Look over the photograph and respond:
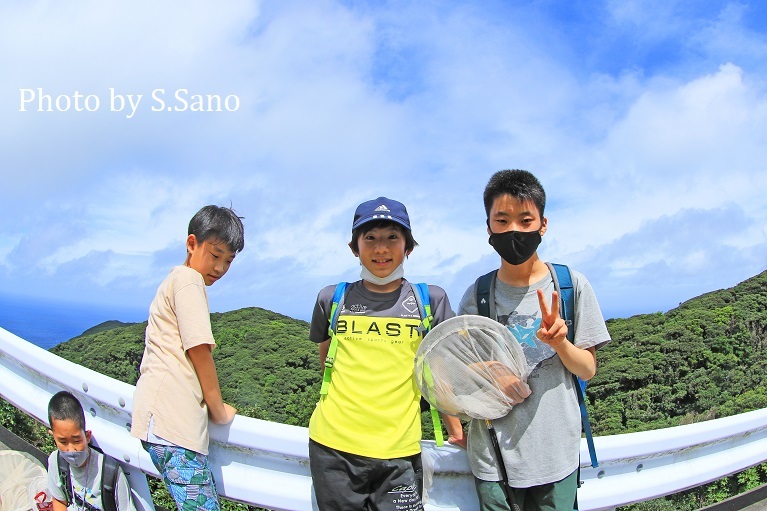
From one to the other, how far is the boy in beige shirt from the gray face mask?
0.49 metres

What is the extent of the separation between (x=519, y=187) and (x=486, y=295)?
461mm

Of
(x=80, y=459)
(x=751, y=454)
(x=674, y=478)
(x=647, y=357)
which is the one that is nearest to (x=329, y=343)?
(x=80, y=459)

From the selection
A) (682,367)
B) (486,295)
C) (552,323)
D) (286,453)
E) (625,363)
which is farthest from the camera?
(682,367)

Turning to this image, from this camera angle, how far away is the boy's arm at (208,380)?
8.09 ft

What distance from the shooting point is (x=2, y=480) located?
340 cm

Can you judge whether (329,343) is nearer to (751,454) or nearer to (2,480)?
(2,480)

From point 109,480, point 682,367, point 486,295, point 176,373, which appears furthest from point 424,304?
point 682,367

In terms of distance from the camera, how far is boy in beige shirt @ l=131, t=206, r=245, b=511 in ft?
7.98

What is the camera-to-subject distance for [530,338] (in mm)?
2471

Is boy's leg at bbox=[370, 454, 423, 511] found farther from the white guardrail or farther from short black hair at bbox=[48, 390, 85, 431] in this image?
short black hair at bbox=[48, 390, 85, 431]

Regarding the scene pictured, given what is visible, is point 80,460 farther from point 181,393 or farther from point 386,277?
point 386,277

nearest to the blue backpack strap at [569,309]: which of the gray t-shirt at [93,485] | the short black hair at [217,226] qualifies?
the short black hair at [217,226]

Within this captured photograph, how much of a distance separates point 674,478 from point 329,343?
5.86ft

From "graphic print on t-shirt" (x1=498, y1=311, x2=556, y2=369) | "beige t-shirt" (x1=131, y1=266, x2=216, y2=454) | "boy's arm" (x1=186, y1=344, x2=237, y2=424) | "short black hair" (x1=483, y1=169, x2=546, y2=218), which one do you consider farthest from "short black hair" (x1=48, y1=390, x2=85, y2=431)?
"short black hair" (x1=483, y1=169, x2=546, y2=218)
